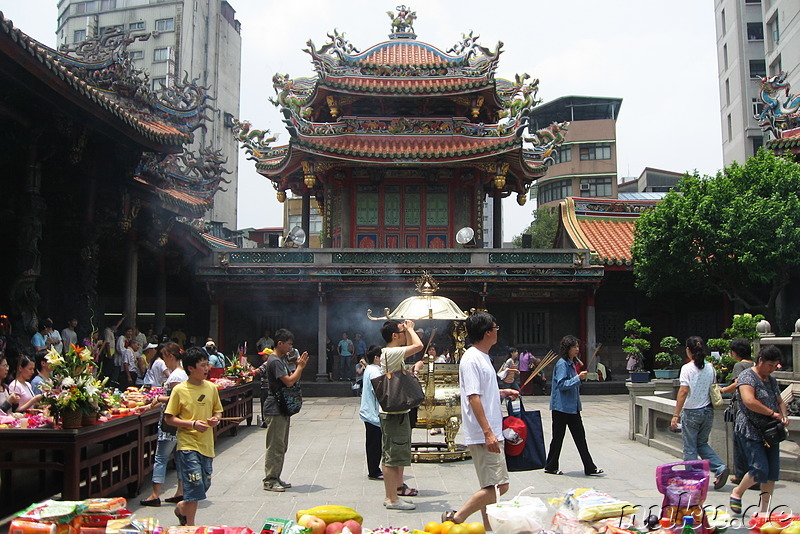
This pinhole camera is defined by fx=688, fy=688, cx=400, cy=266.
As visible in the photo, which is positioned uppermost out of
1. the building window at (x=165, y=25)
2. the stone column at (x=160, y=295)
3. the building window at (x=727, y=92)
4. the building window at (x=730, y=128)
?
the building window at (x=165, y=25)

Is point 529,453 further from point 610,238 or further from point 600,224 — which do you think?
point 600,224

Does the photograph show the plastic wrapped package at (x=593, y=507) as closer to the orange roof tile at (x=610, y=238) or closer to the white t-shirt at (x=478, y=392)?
the white t-shirt at (x=478, y=392)

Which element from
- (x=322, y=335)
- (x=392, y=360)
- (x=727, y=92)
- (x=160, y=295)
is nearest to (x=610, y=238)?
(x=322, y=335)

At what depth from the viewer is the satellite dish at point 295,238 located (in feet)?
70.3

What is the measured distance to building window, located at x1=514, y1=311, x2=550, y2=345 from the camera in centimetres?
2084

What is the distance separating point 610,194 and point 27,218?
43.5 meters

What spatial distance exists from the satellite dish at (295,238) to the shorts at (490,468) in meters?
17.0

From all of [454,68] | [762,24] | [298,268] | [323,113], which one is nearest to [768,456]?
[298,268]

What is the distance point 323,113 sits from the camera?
23.8 meters

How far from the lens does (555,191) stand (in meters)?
51.8

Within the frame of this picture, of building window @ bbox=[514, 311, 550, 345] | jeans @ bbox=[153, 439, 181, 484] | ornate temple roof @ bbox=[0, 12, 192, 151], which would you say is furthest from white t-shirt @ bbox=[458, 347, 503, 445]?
building window @ bbox=[514, 311, 550, 345]

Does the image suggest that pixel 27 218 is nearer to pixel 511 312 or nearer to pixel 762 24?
pixel 511 312

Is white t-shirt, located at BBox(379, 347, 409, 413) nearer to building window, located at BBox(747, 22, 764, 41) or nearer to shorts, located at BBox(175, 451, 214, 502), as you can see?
shorts, located at BBox(175, 451, 214, 502)

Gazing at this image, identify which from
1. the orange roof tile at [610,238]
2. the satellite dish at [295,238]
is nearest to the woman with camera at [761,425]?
the orange roof tile at [610,238]
